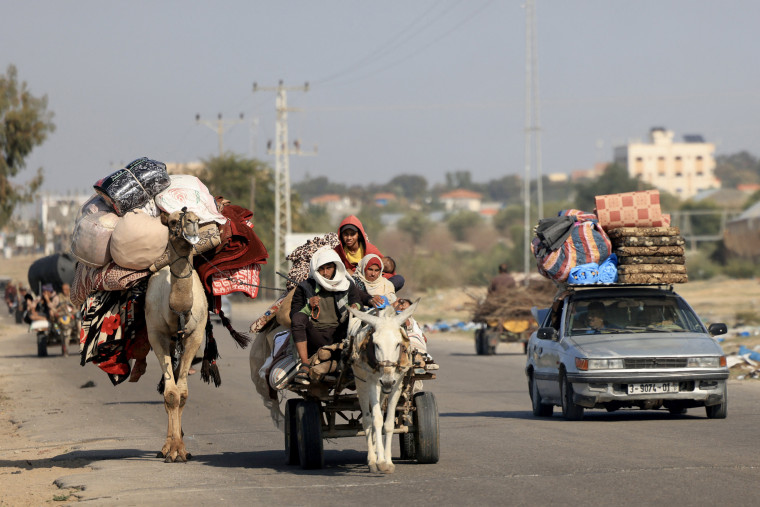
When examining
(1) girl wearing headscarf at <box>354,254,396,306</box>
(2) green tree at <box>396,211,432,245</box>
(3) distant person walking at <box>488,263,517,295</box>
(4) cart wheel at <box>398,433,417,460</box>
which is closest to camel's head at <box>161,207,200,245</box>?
(1) girl wearing headscarf at <box>354,254,396,306</box>

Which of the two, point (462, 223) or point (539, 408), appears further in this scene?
point (462, 223)

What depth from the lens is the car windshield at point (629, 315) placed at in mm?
16188

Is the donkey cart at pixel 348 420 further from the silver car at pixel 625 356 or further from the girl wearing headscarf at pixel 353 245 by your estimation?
the silver car at pixel 625 356

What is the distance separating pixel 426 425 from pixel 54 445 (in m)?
5.93

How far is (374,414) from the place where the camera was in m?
10.3

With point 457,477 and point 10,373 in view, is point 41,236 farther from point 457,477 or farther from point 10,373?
point 457,477

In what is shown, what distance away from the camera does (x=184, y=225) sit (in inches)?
466

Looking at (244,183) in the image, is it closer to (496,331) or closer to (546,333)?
(496,331)

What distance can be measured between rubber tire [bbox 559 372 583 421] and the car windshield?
718 mm

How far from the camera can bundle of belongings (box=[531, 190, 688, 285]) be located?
1619 centimetres

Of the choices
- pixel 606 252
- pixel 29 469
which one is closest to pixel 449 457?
pixel 29 469

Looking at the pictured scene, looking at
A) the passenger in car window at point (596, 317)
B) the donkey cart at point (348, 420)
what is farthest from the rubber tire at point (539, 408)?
the donkey cart at point (348, 420)

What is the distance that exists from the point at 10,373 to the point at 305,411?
20069mm

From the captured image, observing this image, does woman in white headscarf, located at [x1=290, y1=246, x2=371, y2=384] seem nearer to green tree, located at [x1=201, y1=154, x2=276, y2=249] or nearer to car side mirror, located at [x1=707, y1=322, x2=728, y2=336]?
car side mirror, located at [x1=707, y1=322, x2=728, y2=336]
